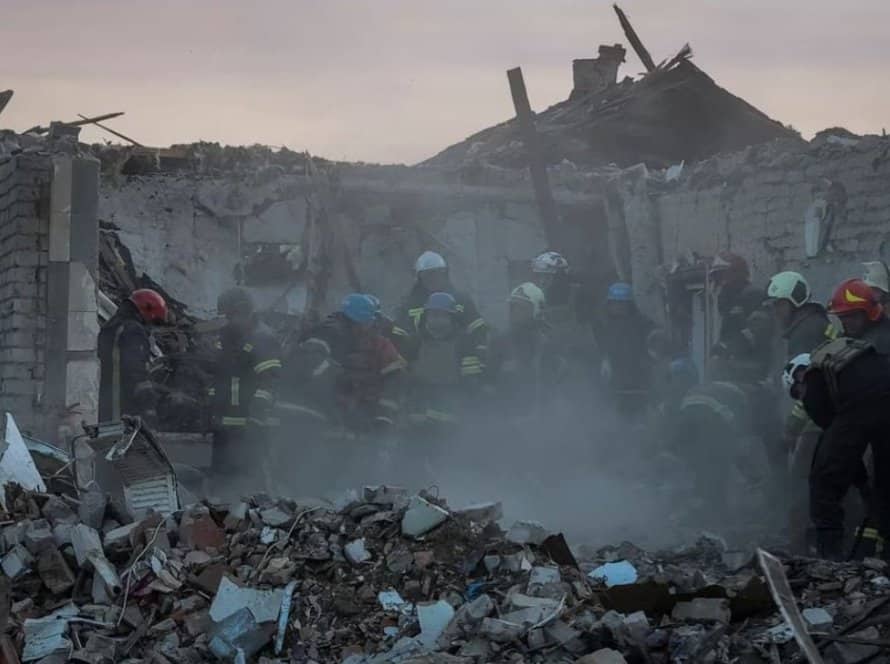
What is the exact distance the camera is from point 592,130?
17.8m

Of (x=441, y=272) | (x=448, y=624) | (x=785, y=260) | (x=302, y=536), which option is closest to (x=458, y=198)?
(x=441, y=272)

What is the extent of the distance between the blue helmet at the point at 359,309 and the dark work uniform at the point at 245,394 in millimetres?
713

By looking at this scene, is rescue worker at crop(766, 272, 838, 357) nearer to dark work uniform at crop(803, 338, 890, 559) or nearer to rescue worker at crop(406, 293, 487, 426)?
dark work uniform at crop(803, 338, 890, 559)

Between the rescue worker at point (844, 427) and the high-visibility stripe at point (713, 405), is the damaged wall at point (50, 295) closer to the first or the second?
the high-visibility stripe at point (713, 405)

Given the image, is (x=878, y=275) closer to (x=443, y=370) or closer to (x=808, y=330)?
(x=808, y=330)

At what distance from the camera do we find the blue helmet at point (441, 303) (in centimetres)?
1101

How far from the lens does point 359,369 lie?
10.7 meters

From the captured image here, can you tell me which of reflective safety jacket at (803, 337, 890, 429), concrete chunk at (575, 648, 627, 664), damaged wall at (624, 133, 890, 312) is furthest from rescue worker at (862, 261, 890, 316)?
concrete chunk at (575, 648, 627, 664)

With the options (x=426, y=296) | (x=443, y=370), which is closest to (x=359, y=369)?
(x=443, y=370)

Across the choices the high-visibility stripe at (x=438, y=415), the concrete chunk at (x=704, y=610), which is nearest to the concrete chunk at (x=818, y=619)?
the concrete chunk at (x=704, y=610)

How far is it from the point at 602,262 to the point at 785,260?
9.97 feet

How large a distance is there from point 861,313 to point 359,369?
404cm

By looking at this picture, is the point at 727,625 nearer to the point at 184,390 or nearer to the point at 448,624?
the point at 448,624

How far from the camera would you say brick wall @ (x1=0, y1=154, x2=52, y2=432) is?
11.2 meters
